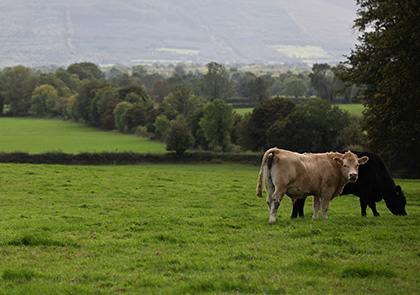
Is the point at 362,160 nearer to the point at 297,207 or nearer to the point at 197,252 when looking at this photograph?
the point at 297,207

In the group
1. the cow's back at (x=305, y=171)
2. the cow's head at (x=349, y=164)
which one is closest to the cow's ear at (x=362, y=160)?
the cow's head at (x=349, y=164)

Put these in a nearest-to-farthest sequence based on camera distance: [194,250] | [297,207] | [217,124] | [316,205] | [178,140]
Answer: [194,250]
[316,205]
[297,207]
[178,140]
[217,124]

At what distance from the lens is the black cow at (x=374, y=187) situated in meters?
15.9

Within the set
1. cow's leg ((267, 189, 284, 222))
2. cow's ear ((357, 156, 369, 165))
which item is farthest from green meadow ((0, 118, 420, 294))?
cow's ear ((357, 156, 369, 165))

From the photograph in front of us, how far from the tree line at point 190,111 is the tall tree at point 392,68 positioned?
20873mm

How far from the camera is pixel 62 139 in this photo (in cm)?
9306

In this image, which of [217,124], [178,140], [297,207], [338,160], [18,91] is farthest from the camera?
[18,91]

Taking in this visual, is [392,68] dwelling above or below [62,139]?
above

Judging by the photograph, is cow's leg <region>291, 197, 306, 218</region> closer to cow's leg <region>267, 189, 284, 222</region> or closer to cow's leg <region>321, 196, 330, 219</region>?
cow's leg <region>321, 196, 330, 219</region>

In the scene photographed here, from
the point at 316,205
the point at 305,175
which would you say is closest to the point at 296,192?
the point at 305,175

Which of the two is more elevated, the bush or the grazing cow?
the grazing cow

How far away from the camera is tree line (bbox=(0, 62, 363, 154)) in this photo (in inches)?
2712

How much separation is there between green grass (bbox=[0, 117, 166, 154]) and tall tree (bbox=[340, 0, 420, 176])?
150 feet

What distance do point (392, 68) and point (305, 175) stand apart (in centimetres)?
946
